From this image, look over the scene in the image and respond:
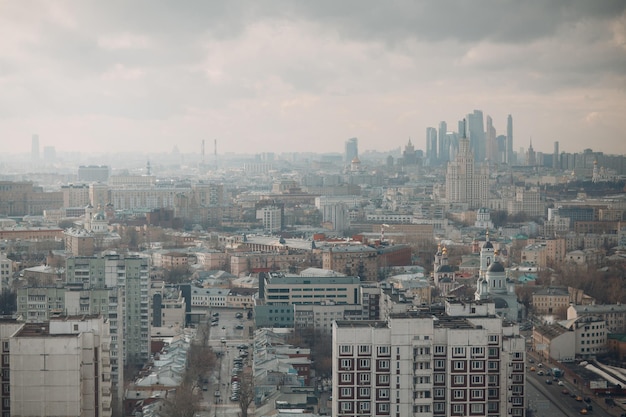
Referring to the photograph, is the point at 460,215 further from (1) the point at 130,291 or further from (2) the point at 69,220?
(1) the point at 130,291

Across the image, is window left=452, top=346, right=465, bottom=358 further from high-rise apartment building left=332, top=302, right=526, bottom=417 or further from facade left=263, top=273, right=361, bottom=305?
facade left=263, top=273, right=361, bottom=305

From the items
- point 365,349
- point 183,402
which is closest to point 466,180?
point 183,402

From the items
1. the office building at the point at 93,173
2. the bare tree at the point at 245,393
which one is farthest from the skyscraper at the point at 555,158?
the office building at the point at 93,173

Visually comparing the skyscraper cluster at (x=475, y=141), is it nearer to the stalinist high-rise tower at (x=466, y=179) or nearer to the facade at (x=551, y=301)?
the stalinist high-rise tower at (x=466, y=179)

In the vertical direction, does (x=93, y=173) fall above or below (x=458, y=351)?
above

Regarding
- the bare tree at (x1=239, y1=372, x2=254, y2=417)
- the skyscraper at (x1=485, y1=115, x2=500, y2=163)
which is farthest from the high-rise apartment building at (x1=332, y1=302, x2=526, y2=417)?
the skyscraper at (x1=485, y1=115, x2=500, y2=163)

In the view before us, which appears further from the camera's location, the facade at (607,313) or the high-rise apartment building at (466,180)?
the high-rise apartment building at (466,180)

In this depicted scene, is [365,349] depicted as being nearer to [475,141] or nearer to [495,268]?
[495,268]
